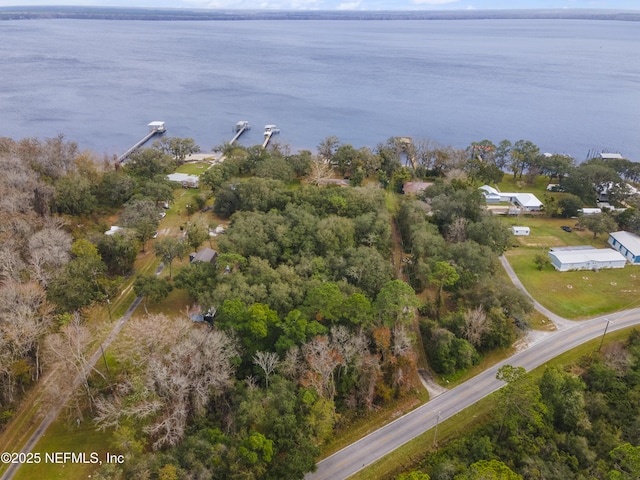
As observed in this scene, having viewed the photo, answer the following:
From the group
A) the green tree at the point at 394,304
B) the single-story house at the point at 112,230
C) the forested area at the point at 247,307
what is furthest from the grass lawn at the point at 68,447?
the single-story house at the point at 112,230

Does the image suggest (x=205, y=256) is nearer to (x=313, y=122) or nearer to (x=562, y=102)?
(x=313, y=122)

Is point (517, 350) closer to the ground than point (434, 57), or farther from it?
closer to the ground

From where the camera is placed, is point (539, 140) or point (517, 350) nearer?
point (517, 350)

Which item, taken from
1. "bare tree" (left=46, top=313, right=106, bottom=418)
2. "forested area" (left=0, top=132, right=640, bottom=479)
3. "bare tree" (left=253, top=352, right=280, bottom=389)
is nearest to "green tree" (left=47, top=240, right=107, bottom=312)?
"forested area" (left=0, top=132, right=640, bottom=479)

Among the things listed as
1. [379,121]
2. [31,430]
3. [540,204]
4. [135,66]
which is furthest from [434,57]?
[31,430]

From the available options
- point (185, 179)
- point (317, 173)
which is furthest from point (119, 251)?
point (317, 173)

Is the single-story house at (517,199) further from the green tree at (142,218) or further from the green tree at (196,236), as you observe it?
the green tree at (142,218)

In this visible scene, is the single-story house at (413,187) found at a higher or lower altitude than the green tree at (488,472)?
higher
